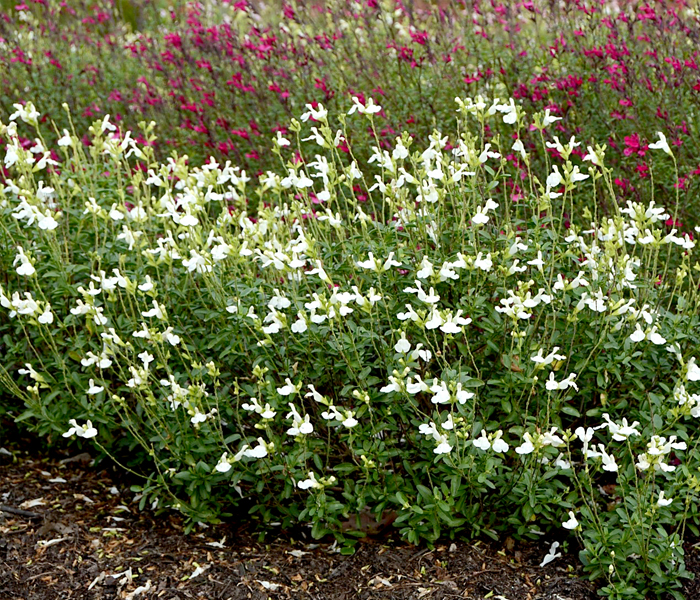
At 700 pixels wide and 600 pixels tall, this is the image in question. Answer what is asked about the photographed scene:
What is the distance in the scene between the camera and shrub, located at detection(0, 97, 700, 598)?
9.09 ft

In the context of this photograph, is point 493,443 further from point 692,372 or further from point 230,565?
point 230,565

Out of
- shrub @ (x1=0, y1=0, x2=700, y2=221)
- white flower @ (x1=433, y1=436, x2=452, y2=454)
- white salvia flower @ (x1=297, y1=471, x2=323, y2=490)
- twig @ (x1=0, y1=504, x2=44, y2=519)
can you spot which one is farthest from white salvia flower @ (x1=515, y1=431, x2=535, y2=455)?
shrub @ (x1=0, y1=0, x2=700, y2=221)

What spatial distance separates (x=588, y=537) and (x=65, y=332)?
215cm

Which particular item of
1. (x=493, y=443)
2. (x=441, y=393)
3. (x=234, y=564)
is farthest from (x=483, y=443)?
(x=234, y=564)

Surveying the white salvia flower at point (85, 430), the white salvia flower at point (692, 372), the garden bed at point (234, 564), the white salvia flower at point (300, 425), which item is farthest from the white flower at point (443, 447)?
the white salvia flower at point (85, 430)

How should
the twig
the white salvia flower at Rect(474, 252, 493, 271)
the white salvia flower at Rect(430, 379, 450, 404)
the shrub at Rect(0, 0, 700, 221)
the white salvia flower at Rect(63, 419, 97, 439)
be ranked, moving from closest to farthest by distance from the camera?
1. the white salvia flower at Rect(430, 379, 450, 404)
2. the white salvia flower at Rect(474, 252, 493, 271)
3. the white salvia flower at Rect(63, 419, 97, 439)
4. the twig
5. the shrub at Rect(0, 0, 700, 221)

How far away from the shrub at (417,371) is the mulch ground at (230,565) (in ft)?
0.32

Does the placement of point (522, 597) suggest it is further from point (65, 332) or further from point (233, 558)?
point (65, 332)

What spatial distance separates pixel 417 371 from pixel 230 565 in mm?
905

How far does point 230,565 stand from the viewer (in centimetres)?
304

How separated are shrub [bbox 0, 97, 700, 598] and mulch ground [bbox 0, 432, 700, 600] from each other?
0.10 m

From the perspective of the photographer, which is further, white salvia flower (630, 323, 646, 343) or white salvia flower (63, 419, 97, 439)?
white salvia flower (63, 419, 97, 439)

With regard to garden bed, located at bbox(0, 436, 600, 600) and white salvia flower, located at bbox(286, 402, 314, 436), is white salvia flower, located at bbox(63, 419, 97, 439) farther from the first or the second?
white salvia flower, located at bbox(286, 402, 314, 436)

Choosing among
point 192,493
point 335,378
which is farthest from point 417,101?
point 192,493
